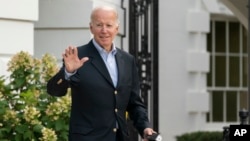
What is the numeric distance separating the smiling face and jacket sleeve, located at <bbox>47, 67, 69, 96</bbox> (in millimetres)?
304

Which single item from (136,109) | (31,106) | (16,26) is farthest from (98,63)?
(16,26)

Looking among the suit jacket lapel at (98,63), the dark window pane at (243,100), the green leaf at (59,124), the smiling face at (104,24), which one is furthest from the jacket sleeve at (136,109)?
the dark window pane at (243,100)

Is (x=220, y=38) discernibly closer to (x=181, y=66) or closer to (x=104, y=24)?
(x=181, y=66)

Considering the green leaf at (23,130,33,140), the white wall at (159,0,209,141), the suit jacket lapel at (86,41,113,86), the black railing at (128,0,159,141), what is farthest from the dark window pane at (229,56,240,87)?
the suit jacket lapel at (86,41,113,86)

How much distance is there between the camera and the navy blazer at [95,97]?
5.49 metres

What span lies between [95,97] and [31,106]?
5.88 feet

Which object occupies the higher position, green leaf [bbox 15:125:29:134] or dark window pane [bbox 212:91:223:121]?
green leaf [bbox 15:125:29:134]

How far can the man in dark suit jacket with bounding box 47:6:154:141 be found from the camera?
547 cm

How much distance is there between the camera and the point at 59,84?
5.51 m

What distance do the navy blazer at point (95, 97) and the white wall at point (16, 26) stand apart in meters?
2.90

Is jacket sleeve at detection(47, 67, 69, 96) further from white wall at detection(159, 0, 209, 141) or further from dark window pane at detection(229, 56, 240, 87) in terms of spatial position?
dark window pane at detection(229, 56, 240, 87)

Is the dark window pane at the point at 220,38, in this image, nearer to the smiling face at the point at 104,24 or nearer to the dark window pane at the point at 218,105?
the dark window pane at the point at 218,105

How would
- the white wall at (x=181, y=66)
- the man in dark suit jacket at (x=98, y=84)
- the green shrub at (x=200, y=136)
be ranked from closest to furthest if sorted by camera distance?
the man in dark suit jacket at (x=98, y=84) → the green shrub at (x=200, y=136) → the white wall at (x=181, y=66)

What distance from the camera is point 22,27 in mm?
8570
